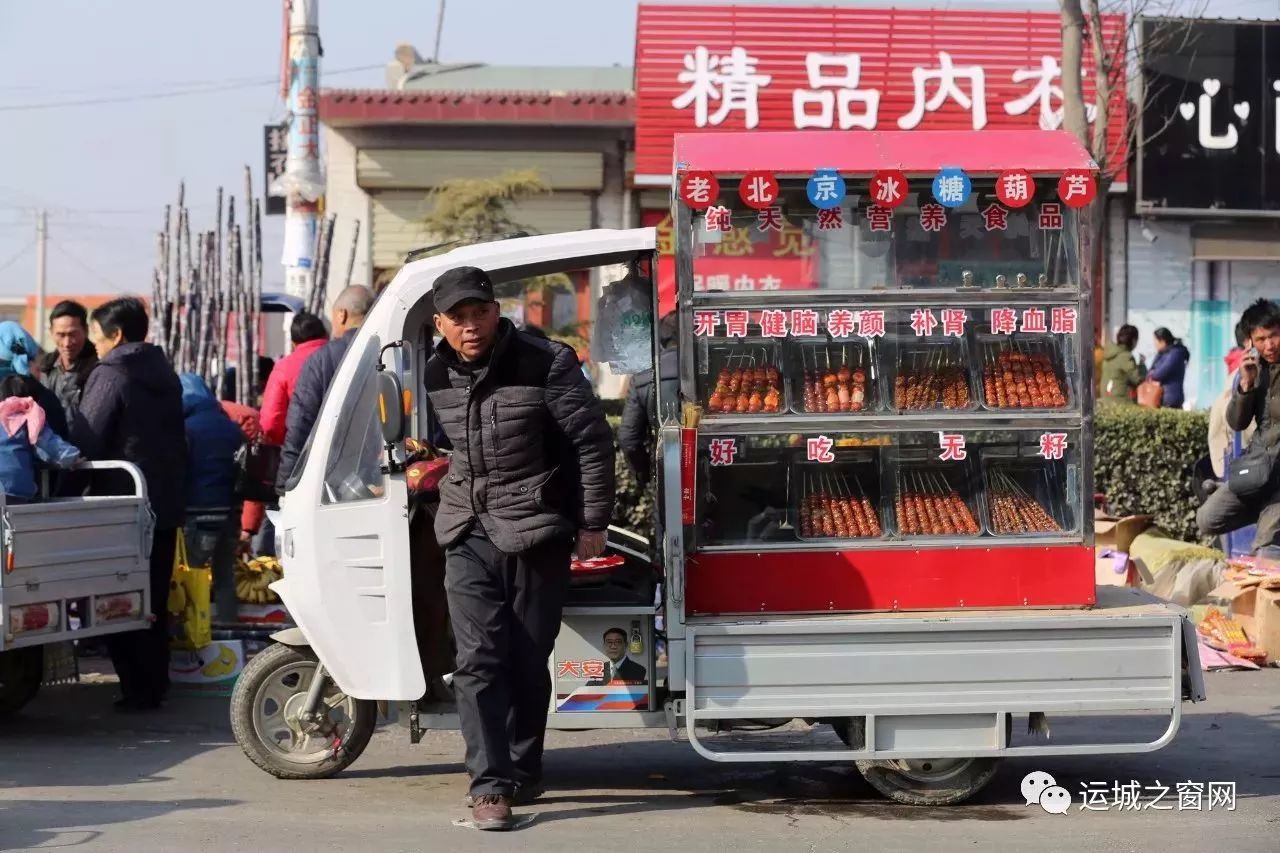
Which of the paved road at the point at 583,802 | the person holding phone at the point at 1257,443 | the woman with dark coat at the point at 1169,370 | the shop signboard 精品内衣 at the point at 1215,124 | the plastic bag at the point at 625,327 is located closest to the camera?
the paved road at the point at 583,802

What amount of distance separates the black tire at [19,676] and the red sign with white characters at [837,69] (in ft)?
36.5

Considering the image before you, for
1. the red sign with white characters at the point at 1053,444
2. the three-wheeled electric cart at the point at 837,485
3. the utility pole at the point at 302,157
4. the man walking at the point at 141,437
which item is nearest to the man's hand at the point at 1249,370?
the three-wheeled electric cart at the point at 837,485

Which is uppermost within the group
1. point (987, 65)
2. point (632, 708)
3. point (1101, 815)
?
point (987, 65)

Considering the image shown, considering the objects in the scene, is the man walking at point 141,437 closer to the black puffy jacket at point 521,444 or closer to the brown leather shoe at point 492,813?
the black puffy jacket at point 521,444

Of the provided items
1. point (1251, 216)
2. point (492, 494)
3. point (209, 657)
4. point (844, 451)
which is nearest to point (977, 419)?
point (844, 451)

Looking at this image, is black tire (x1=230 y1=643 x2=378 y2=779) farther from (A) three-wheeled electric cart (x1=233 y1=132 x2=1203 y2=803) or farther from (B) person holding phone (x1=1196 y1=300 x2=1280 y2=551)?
(B) person holding phone (x1=1196 y1=300 x2=1280 y2=551)

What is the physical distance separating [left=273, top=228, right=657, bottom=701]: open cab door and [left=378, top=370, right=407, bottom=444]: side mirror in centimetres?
19

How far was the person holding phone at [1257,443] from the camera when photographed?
310 inches

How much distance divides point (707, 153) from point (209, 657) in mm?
4080

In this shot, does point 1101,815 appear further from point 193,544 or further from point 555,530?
point 193,544

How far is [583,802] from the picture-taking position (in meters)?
5.95

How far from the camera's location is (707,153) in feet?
19.3

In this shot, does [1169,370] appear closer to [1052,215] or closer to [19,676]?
[1052,215]

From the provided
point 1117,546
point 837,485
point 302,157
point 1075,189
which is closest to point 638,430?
point 837,485
